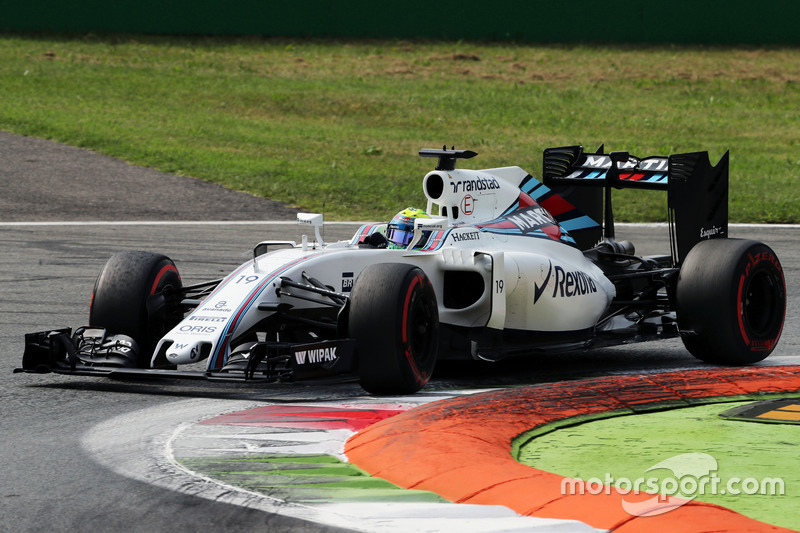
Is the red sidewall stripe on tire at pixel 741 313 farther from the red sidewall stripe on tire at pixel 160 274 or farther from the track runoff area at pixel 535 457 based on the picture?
the red sidewall stripe on tire at pixel 160 274

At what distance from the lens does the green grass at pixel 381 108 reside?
21.1 metres

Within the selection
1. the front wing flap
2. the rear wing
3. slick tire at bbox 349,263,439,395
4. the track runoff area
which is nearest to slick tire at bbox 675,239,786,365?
the rear wing

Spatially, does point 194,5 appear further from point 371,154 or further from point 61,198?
point 61,198

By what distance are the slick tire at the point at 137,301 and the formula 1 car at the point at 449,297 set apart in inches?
0.5

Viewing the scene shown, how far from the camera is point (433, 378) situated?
794 cm

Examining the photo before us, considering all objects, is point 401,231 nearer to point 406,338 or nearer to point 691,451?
point 406,338

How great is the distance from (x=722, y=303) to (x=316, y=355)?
3.04m

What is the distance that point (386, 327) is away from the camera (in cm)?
684

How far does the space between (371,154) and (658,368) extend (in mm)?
15052

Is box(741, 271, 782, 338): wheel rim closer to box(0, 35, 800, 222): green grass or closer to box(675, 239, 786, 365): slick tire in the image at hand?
box(675, 239, 786, 365): slick tire

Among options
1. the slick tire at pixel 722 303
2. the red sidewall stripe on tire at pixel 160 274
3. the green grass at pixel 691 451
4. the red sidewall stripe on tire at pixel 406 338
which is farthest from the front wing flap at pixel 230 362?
the slick tire at pixel 722 303

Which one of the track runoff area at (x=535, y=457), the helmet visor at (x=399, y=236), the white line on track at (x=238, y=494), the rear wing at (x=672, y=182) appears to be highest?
the rear wing at (x=672, y=182)

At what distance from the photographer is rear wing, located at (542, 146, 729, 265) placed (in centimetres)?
929

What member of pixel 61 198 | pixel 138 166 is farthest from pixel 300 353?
pixel 138 166
